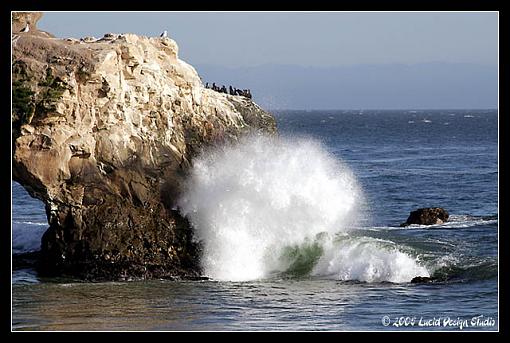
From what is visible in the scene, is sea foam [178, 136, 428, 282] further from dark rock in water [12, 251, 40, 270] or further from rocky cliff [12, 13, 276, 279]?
dark rock in water [12, 251, 40, 270]

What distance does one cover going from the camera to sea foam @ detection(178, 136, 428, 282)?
2577 centimetres

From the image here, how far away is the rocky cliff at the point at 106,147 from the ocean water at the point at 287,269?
0.63 meters

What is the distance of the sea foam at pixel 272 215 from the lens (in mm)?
25766

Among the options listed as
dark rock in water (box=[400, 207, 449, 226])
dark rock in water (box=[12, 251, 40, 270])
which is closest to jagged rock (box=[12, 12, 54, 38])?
dark rock in water (box=[12, 251, 40, 270])

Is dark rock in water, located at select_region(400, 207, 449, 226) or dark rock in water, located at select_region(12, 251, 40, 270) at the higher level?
dark rock in water, located at select_region(400, 207, 449, 226)

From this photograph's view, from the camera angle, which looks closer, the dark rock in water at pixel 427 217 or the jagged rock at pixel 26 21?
the jagged rock at pixel 26 21

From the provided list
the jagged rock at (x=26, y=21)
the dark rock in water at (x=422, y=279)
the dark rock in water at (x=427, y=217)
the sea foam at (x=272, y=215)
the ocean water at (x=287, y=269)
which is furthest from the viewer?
the dark rock in water at (x=427, y=217)

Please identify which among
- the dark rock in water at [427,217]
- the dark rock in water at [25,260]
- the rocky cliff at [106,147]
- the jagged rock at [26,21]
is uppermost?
the jagged rock at [26,21]

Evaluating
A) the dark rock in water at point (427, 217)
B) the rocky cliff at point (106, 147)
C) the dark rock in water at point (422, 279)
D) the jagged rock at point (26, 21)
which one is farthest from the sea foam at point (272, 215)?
the dark rock in water at point (427, 217)

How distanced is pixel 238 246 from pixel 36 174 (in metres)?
5.16

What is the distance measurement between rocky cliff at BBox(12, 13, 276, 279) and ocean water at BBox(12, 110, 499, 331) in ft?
2.08

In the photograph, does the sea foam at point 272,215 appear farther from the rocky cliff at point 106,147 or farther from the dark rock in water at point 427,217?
the dark rock in water at point 427,217

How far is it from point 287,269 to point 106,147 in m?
5.12
